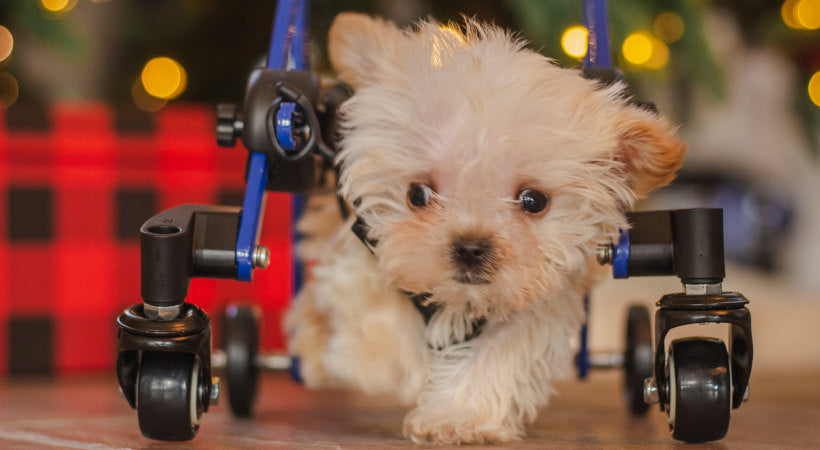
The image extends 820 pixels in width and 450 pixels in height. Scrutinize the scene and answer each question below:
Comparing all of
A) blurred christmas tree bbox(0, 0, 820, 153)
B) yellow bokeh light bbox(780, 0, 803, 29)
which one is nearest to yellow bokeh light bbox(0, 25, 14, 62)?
blurred christmas tree bbox(0, 0, 820, 153)

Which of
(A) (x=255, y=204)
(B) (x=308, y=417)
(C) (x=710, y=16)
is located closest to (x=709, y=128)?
(C) (x=710, y=16)

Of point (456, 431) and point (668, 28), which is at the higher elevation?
point (668, 28)

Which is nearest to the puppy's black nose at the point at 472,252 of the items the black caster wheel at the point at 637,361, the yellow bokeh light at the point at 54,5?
the black caster wheel at the point at 637,361

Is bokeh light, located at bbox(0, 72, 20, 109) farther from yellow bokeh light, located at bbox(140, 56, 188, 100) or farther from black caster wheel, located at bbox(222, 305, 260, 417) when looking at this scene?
black caster wheel, located at bbox(222, 305, 260, 417)

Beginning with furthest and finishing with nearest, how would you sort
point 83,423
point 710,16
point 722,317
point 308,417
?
point 710,16 < point 308,417 < point 83,423 < point 722,317

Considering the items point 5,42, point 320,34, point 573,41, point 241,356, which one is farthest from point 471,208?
point 5,42

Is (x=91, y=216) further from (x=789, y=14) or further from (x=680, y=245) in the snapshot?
(x=789, y=14)

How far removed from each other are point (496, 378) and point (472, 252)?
199 millimetres

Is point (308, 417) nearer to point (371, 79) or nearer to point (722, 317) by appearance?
point (371, 79)

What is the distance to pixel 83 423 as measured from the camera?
125 cm

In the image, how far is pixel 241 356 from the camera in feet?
4.27

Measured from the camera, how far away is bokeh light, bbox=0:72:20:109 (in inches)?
84.2

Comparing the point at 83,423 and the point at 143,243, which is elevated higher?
the point at 143,243

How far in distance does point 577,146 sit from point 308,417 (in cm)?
62
